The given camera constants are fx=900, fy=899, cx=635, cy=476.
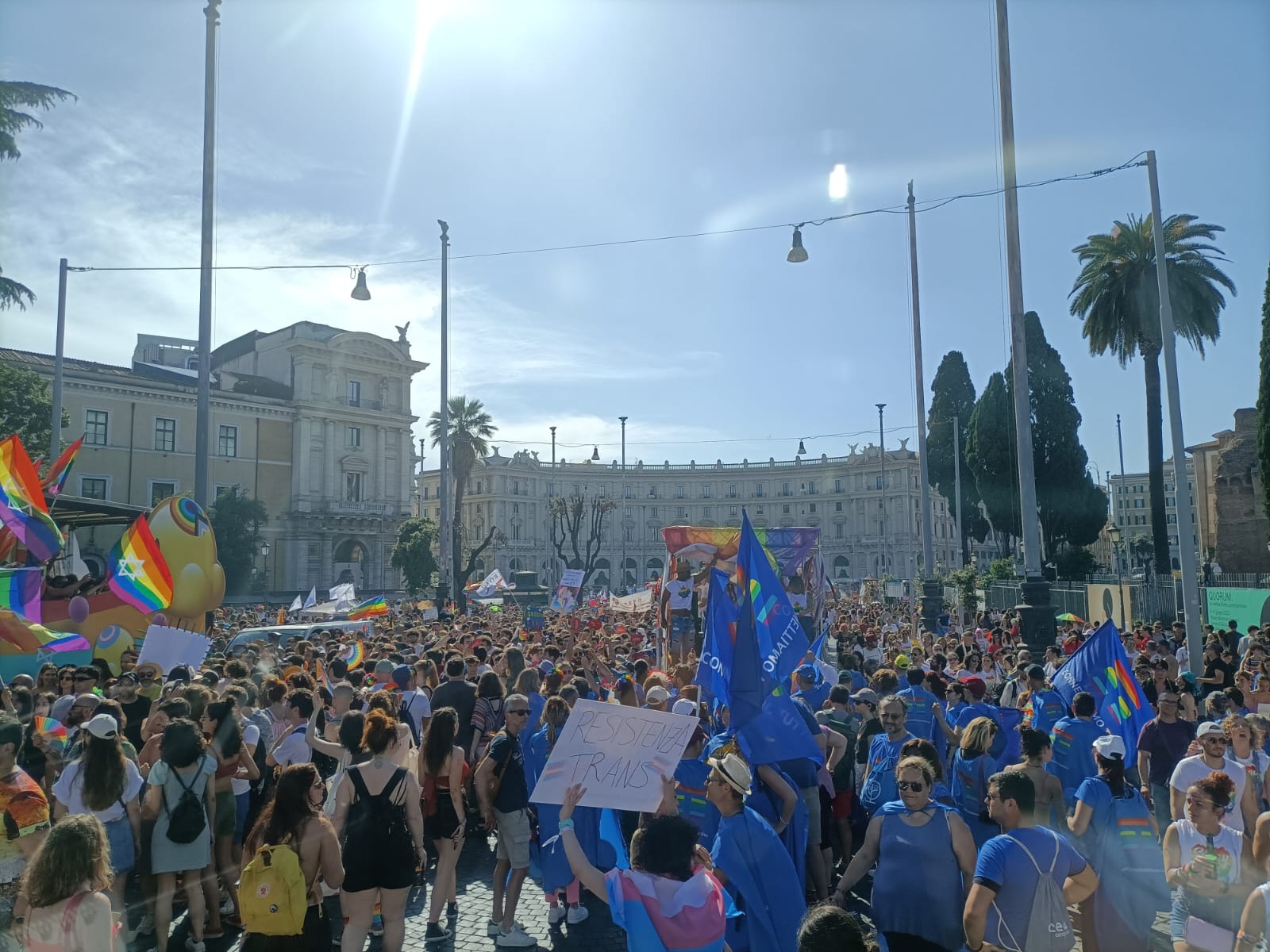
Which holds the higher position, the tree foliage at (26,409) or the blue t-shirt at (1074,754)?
the tree foliage at (26,409)

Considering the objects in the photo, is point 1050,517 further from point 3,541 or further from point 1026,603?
point 3,541

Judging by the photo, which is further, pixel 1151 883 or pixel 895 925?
pixel 1151 883

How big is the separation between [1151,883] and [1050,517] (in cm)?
4581

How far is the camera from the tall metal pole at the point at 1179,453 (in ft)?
45.7

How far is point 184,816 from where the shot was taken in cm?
569

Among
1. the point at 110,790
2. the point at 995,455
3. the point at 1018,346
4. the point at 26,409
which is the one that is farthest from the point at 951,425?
the point at 110,790

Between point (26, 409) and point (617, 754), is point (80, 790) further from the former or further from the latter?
point (26, 409)

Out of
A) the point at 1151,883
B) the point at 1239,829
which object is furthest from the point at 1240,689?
the point at 1151,883

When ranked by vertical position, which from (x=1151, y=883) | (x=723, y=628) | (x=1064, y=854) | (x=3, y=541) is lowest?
(x=1151, y=883)

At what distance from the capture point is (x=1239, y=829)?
5281 millimetres

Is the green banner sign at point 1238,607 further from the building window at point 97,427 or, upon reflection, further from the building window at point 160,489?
the building window at point 97,427

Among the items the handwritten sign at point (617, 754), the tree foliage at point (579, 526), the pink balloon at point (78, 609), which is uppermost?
the tree foliage at point (579, 526)

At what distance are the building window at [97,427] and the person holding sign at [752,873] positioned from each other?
5433 centimetres

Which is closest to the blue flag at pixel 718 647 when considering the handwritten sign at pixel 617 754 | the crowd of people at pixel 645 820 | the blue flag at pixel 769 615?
the blue flag at pixel 769 615
